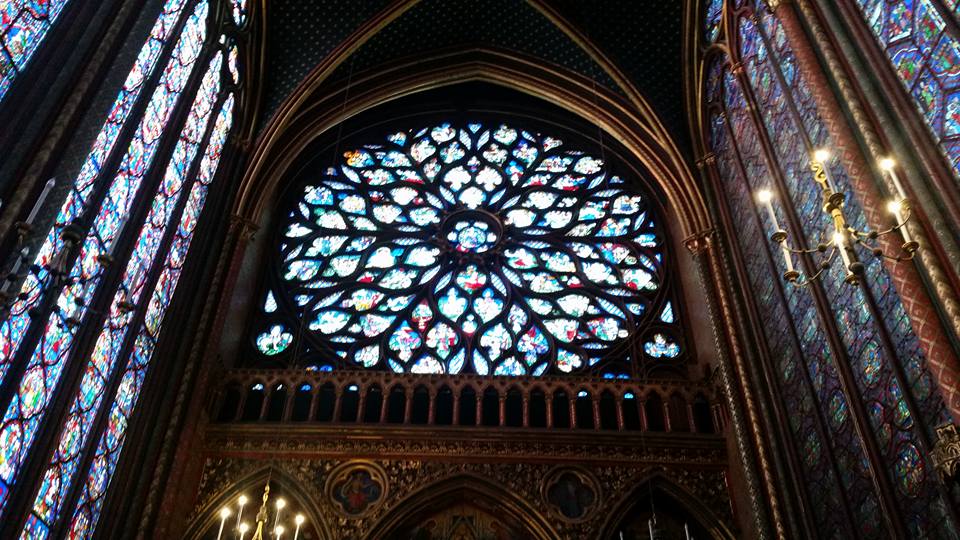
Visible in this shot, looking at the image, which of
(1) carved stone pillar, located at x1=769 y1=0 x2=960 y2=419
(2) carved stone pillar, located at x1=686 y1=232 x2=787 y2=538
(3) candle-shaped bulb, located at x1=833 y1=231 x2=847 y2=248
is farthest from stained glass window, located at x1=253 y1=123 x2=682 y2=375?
(3) candle-shaped bulb, located at x1=833 y1=231 x2=847 y2=248

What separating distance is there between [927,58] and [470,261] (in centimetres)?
748

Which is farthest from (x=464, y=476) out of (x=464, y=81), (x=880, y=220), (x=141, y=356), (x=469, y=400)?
(x=464, y=81)

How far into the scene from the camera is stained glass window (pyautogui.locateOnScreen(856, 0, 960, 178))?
6.43 metres

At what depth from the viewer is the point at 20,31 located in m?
6.53

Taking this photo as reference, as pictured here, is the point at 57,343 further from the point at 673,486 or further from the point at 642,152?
the point at 642,152

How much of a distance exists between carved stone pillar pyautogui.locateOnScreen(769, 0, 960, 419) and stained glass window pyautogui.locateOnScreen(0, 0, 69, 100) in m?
6.45

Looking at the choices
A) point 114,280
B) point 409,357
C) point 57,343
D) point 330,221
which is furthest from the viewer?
point 330,221

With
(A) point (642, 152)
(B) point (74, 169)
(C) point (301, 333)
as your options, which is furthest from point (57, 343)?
(A) point (642, 152)

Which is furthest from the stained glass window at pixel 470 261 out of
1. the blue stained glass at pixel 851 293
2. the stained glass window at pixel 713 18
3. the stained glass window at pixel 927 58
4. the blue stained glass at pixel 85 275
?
the stained glass window at pixel 927 58

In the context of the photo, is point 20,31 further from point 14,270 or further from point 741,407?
point 741,407

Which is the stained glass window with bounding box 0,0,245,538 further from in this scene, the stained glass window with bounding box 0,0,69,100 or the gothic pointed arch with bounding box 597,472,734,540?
the gothic pointed arch with bounding box 597,472,734,540

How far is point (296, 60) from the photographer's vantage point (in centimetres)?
1316

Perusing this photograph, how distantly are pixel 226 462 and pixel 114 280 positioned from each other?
3.27m

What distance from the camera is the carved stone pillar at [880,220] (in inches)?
221
